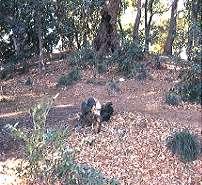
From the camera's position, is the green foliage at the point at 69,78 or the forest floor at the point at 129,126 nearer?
the forest floor at the point at 129,126

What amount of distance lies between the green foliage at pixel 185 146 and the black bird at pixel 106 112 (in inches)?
90.4

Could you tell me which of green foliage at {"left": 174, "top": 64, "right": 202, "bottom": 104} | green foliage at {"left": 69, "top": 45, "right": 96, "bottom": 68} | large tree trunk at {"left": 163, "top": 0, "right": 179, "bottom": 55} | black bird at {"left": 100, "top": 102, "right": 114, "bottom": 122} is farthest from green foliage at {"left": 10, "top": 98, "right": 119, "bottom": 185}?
large tree trunk at {"left": 163, "top": 0, "right": 179, "bottom": 55}

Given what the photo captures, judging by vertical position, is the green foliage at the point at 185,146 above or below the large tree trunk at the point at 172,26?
below

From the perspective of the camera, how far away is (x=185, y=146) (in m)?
11.6

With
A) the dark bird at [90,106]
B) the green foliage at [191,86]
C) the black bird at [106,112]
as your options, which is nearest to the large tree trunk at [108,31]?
the green foliage at [191,86]

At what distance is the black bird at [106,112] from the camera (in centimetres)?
1340

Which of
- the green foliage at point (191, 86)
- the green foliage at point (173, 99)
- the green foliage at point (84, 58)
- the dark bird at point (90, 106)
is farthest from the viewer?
the green foliage at point (84, 58)

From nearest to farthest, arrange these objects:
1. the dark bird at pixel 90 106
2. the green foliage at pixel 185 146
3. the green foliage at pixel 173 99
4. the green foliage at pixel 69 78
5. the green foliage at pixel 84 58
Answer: the green foliage at pixel 185 146, the dark bird at pixel 90 106, the green foliage at pixel 173 99, the green foliage at pixel 69 78, the green foliage at pixel 84 58

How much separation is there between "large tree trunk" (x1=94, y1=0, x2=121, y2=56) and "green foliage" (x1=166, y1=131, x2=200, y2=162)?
380 inches

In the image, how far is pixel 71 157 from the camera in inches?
327

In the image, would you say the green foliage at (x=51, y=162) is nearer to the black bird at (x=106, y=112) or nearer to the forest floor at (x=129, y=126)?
the forest floor at (x=129, y=126)

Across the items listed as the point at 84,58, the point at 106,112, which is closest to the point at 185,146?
the point at 106,112

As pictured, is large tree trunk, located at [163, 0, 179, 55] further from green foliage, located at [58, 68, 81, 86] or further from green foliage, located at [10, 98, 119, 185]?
green foliage, located at [10, 98, 119, 185]

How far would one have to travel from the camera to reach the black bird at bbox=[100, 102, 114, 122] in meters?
13.4
